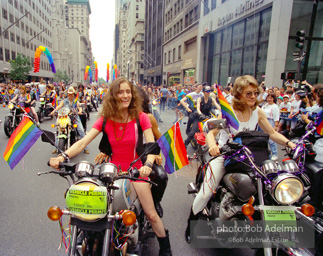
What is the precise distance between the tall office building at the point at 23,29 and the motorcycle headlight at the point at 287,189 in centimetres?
3411

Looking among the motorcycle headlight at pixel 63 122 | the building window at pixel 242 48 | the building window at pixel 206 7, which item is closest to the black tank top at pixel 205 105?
the motorcycle headlight at pixel 63 122

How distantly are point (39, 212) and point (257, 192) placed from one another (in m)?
3.14

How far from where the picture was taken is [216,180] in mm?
2703

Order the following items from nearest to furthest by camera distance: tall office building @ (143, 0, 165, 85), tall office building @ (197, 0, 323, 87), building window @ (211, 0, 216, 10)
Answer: tall office building @ (197, 0, 323, 87) < building window @ (211, 0, 216, 10) < tall office building @ (143, 0, 165, 85)

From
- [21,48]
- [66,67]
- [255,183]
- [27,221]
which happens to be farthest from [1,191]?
[66,67]

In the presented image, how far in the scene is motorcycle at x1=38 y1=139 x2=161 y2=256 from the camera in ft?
5.63

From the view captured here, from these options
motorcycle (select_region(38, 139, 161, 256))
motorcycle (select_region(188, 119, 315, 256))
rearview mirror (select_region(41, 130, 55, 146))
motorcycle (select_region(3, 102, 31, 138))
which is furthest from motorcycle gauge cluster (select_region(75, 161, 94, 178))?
motorcycle (select_region(3, 102, 31, 138))

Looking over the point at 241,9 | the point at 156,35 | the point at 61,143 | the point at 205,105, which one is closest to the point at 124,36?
the point at 156,35

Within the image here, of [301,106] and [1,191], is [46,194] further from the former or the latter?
[301,106]

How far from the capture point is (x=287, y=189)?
1903 mm

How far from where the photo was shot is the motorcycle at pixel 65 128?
6422mm

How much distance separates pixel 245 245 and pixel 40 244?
2.35 m

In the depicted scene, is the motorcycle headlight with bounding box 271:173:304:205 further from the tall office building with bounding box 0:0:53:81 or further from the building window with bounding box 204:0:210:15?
the tall office building with bounding box 0:0:53:81

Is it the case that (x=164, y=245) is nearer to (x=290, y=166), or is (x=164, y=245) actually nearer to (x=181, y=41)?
(x=290, y=166)
